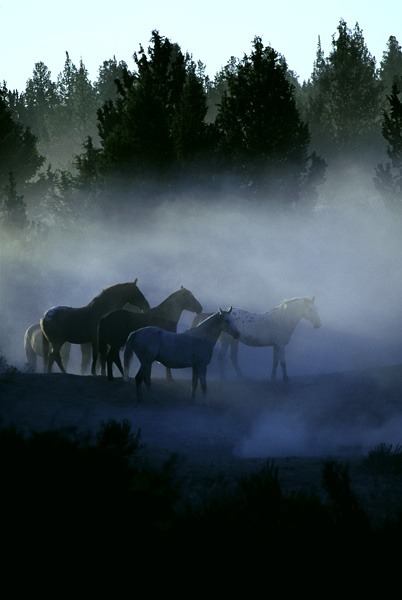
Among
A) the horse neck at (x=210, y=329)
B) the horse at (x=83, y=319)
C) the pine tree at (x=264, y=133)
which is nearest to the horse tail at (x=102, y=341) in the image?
the horse at (x=83, y=319)

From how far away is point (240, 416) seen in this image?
2119 centimetres

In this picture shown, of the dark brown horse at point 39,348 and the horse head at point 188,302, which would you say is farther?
the dark brown horse at point 39,348

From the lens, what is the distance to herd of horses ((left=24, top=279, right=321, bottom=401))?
21.9m

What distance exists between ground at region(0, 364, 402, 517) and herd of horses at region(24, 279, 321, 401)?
81 cm

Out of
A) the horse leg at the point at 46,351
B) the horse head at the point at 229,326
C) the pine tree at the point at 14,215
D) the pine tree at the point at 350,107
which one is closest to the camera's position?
the horse head at the point at 229,326

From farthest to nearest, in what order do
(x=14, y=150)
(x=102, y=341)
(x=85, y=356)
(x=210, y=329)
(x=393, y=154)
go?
1. (x=14, y=150)
2. (x=393, y=154)
3. (x=85, y=356)
4. (x=102, y=341)
5. (x=210, y=329)

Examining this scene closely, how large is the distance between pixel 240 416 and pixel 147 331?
265 centimetres

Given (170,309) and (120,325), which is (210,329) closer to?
(120,325)

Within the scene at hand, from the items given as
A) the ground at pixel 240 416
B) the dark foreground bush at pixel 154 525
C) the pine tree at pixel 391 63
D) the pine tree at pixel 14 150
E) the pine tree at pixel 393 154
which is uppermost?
the pine tree at pixel 391 63

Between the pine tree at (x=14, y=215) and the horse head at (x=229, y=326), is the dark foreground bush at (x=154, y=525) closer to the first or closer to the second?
the horse head at (x=229, y=326)

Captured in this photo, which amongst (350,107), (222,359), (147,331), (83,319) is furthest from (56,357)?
(350,107)

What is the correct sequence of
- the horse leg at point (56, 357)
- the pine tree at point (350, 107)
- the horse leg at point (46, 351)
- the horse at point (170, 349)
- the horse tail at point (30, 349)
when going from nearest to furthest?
the horse at point (170, 349), the horse leg at point (56, 357), the horse leg at point (46, 351), the horse tail at point (30, 349), the pine tree at point (350, 107)

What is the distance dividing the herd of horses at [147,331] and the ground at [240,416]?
0.81 m

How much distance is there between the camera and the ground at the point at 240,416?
49.4ft
